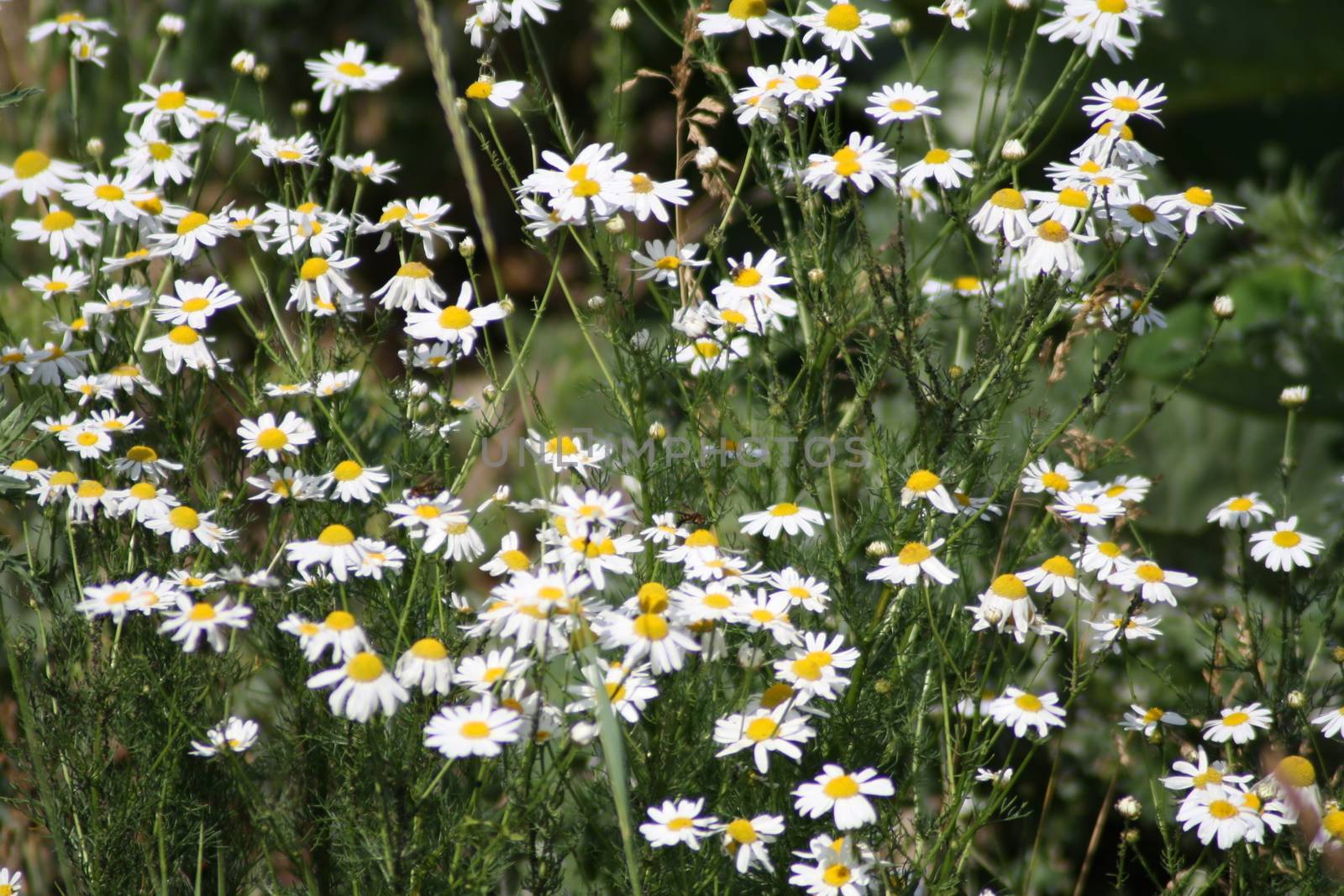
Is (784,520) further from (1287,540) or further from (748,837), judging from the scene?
(1287,540)

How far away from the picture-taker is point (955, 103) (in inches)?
125

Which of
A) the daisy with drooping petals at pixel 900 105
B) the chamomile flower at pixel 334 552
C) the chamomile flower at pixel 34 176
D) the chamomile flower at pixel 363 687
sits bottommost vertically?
the chamomile flower at pixel 363 687

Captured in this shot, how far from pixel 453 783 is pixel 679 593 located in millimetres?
399

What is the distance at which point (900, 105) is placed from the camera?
1.42 meters

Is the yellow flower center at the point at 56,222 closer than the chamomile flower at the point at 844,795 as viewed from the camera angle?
No

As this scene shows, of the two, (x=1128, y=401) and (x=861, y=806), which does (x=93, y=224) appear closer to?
(x=861, y=806)

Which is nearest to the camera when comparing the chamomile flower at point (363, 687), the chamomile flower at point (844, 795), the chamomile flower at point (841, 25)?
the chamomile flower at point (363, 687)

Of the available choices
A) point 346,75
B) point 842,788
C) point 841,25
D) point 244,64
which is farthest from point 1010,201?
point 244,64

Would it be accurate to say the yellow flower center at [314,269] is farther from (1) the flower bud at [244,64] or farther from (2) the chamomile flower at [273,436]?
(1) the flower bud at [244,64]

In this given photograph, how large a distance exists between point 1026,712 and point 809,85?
73 cm

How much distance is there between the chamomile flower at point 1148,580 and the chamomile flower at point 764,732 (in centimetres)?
41

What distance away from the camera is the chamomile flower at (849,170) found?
54.1 inches

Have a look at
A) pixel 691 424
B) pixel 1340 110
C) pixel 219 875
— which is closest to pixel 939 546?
pixel 691 424

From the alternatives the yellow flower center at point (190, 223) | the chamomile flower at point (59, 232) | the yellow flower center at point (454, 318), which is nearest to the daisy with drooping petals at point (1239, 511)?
the yellow flower center at point (454, 318)
